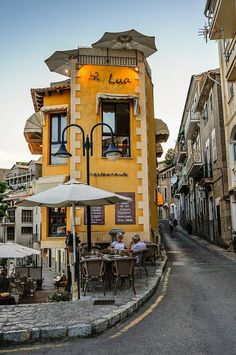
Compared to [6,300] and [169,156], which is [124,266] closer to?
[6,300]

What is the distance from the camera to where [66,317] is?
6797mm

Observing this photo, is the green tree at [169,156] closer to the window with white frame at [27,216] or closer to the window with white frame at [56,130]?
the window with white frame at [27,216]

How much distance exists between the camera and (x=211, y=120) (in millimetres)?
29547

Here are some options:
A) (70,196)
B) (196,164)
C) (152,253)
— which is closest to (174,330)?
(70,196)

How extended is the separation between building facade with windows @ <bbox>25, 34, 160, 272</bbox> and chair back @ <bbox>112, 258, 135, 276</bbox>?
7.25 m

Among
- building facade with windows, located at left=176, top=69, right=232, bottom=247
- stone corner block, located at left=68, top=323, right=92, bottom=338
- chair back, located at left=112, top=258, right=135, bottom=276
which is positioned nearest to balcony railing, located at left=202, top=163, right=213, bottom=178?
building facade with windows, located at left=176, top=69, right=232, bottom=247

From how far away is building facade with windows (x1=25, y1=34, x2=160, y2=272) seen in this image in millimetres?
16984

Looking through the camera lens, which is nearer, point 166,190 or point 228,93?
point 228,93

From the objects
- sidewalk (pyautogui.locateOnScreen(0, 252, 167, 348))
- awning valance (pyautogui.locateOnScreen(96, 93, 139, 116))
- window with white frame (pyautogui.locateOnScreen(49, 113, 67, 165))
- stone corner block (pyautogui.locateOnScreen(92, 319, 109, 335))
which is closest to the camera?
sidewalk (pyautogui.locateOnScreen(0, 252, 167, 348))

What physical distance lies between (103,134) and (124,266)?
365 inches

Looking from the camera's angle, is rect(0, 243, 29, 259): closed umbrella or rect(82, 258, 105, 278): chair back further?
rect(0, 243, 29, 259): closed umbrella

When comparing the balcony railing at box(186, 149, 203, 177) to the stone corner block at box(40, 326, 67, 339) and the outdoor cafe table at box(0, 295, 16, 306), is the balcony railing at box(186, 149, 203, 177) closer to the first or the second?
the outdoor cafe table at box(0, 295, 16, 306)

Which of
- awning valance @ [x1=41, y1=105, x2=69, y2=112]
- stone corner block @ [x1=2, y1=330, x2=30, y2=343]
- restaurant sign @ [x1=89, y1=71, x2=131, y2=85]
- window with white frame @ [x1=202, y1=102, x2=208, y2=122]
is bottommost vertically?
stone corner block @ [x1=2, y1=330, x2=30, y2=343]

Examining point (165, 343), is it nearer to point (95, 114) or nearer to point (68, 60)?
point (95, 114)
